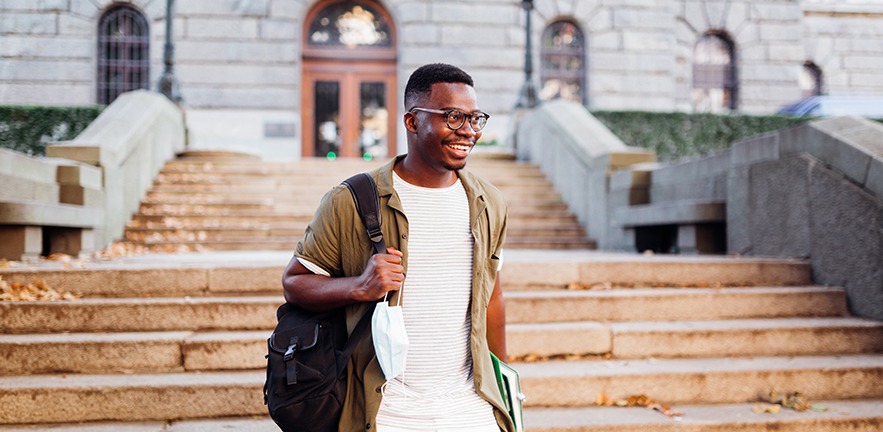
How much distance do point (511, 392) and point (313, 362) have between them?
2.44ft

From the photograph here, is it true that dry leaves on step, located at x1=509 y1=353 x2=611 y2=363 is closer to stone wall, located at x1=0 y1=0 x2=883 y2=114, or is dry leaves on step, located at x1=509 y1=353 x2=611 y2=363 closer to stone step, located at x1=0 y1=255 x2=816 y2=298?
stone step, located at x1=0 y1=255 x2=816 y2=298

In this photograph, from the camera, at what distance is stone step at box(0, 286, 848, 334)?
15.6ft

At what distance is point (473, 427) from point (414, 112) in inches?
41.3

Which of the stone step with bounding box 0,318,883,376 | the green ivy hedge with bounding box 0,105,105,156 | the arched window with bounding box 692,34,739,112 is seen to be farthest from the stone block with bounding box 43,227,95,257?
the arched window with bounding box 692,34,739,112

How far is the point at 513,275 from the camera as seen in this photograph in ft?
18.6

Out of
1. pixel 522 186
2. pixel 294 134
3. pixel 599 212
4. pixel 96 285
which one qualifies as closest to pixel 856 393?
Result: pixel 599 212

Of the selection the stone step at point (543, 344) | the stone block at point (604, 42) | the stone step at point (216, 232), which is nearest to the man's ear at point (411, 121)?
the stone step at point (543, 344)

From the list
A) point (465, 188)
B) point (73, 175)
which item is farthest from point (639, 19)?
point (465, 188)

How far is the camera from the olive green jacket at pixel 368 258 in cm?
210

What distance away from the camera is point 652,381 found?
4.45 meters

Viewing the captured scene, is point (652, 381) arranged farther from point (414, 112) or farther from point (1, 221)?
point (1, 221)

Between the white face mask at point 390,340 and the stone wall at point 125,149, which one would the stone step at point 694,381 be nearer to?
→ the white face mask at point 390,340

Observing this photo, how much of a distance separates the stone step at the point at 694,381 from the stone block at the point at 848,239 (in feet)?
3.02

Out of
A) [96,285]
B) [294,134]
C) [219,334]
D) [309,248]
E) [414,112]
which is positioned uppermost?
[294,134]
